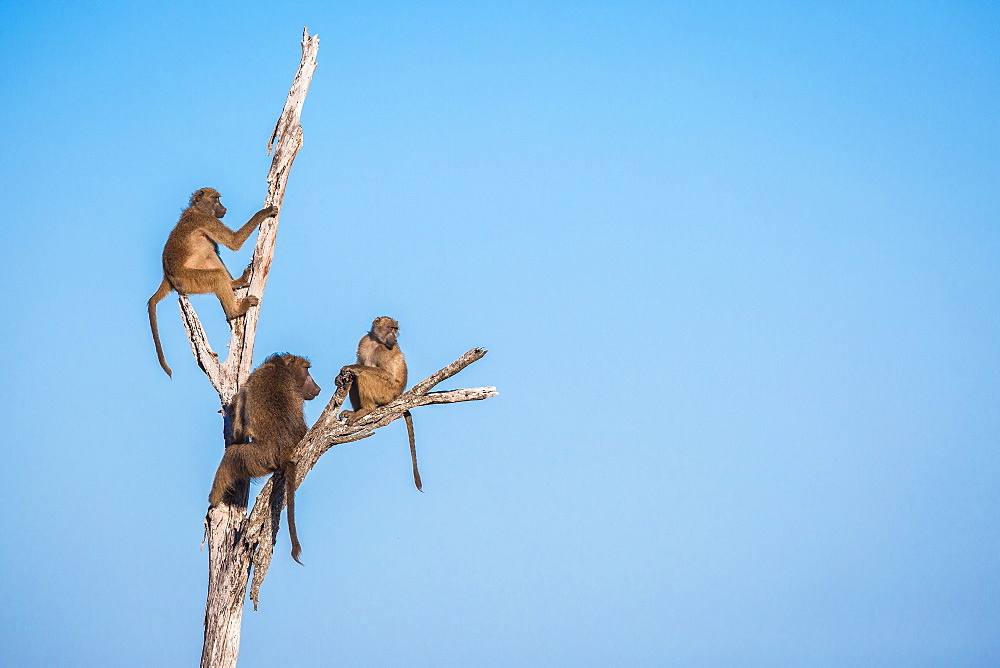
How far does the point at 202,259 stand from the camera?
39.1 ft

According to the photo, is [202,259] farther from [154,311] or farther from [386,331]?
[386,331]

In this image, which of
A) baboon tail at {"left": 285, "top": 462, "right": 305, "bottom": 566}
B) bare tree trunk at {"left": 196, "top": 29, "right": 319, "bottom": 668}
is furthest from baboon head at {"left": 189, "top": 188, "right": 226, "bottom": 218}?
baboon tail at {"left": 285, "top": 462, "right": 305, "bottom": 566}

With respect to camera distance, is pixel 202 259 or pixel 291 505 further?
pixel 202 259

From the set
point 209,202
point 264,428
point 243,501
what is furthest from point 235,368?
point 209,202

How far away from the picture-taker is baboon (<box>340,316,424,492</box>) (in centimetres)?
1166

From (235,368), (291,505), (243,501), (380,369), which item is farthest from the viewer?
(380,369)

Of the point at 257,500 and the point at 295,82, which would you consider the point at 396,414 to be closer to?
the point at 257,500

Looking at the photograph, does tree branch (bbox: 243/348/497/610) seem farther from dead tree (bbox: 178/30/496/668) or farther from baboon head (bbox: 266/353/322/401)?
baboon head (bbox: 266/353/322/401)

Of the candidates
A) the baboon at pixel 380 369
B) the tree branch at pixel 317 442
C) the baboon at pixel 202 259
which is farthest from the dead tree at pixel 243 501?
the baboon at pixel 380 369

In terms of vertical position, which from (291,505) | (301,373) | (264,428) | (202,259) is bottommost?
(291,505)

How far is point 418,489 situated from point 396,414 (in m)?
1.17

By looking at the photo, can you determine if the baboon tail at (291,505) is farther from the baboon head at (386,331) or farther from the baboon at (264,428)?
the baboon head at (386,331)

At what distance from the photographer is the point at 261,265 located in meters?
11.5

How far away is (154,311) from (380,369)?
8.60 ft
